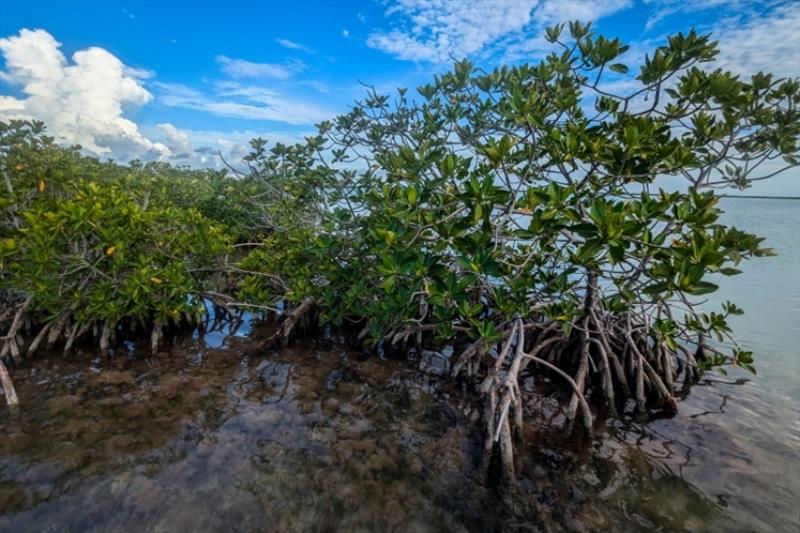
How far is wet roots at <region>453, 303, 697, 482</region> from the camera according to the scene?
167 inches

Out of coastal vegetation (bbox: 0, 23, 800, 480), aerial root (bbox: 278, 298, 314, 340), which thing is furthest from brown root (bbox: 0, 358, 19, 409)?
aerial root (bbox: 278, 298, 314, 340)

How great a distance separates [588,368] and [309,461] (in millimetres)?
3789

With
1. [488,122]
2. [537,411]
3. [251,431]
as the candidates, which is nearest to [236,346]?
[251,431]

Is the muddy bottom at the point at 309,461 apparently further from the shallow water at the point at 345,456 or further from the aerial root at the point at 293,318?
the aerial root at the point at 293,318

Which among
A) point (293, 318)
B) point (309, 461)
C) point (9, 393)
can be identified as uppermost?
point (293, 318)

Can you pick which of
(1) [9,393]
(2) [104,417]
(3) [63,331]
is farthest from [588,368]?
(3) [63,331]

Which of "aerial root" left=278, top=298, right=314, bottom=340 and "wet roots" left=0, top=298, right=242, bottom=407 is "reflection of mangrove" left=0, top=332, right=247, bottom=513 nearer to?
"wet roots" left=0, top=298, right=242, bottom=407

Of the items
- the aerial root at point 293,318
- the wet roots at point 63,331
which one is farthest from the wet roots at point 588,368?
the wet roots at point 63,331

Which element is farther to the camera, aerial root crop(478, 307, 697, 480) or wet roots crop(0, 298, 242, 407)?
wet roots crop(0, 298, 242, 407)

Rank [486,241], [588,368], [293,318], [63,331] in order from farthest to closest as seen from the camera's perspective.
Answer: [293,318] → [63,331] → [588,368] → [486,241]

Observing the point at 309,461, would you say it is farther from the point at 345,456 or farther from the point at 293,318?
the point at 293,318

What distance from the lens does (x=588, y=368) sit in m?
5.42

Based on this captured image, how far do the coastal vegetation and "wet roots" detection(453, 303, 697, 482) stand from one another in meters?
0.03

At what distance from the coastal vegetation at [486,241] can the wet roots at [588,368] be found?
33mm
